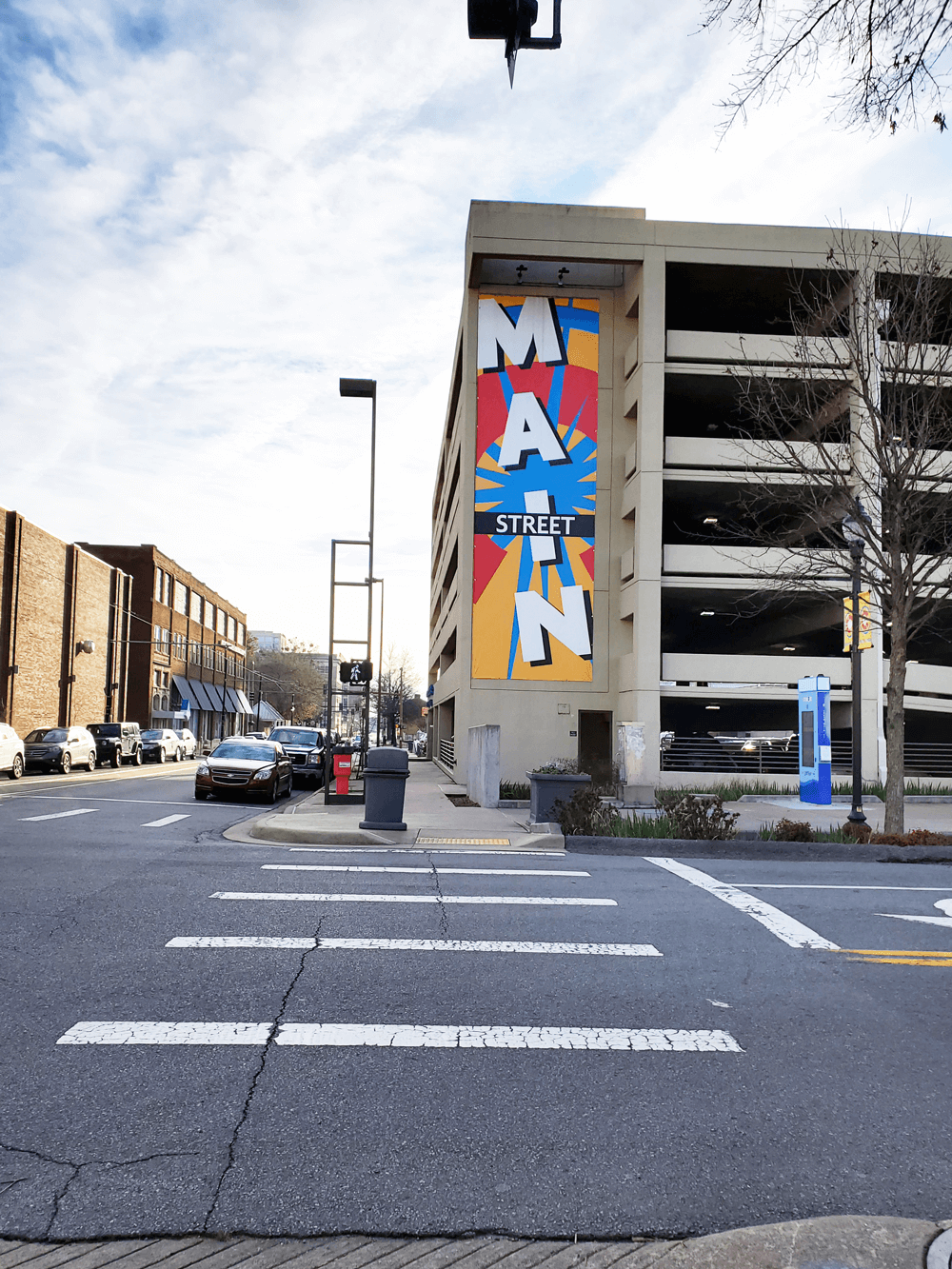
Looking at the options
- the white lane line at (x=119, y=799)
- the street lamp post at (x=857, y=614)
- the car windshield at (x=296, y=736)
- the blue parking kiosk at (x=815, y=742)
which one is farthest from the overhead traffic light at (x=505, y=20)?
the car windshield at (x=296, y=736)

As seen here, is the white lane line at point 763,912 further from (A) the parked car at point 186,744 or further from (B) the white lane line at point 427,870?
(A) the parked car at point 186,744

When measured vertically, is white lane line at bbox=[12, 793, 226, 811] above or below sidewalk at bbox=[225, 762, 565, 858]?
below

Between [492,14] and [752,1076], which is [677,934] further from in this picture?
[492,14]

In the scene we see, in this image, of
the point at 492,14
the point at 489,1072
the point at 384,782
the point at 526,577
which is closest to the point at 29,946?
the point at 489,1072

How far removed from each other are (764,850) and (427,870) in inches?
213

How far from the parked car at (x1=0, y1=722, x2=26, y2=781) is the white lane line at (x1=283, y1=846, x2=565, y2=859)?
1900 cm

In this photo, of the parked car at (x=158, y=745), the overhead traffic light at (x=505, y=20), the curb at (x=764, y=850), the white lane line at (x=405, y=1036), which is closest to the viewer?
the overhead traffic light at (x=505, y=20)

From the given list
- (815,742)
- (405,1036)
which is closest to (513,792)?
(815,742)

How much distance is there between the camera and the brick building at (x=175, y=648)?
194 ft

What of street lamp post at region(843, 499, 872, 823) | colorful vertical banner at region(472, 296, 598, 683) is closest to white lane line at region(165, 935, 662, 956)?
street lamp post at region(843, 499, 872, 823)

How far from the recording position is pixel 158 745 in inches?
1845

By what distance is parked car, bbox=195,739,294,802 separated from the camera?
2141cm

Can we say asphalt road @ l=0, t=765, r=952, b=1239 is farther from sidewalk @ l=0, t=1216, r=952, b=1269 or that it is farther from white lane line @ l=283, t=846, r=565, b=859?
white lane line @ l=283, t=846, r=565, b=859

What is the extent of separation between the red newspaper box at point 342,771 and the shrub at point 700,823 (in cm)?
779
